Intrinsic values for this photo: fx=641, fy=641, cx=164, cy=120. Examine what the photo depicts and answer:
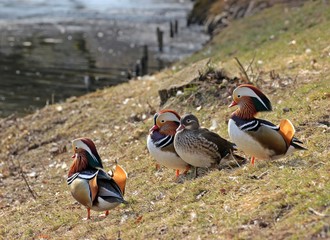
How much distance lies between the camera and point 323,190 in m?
6.22

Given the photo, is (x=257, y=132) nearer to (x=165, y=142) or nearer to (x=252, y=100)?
(x=252, y=100)

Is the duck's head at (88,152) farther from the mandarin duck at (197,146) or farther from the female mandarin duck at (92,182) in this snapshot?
the mandarin duck at (197,146)

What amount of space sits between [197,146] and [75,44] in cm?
2987

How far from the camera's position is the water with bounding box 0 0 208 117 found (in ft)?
85.9

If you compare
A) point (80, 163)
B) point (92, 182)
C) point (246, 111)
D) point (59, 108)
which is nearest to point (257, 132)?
point (246, 111)

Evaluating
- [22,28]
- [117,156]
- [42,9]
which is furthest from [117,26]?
[117,156]

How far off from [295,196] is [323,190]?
28 centimetres

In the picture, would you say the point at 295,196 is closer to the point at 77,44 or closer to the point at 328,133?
the point at 328,133

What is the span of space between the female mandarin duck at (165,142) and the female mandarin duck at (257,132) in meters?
0.99

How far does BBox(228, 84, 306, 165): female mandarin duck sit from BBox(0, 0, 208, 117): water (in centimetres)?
1158

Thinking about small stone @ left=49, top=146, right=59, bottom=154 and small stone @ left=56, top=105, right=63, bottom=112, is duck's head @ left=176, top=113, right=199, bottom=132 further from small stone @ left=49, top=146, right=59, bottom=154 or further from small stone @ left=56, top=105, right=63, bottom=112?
small stone @ left=56, top=105, right=63, bottom=112

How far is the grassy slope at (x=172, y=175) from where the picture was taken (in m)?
6.27

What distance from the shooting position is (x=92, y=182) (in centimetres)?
732

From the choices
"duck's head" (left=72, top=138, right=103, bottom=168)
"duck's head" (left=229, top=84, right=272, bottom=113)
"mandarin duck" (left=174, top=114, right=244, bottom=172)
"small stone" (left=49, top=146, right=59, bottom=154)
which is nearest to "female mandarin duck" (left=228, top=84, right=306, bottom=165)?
"duck's head" (left=229, top=84, right=272, bottom=113)
